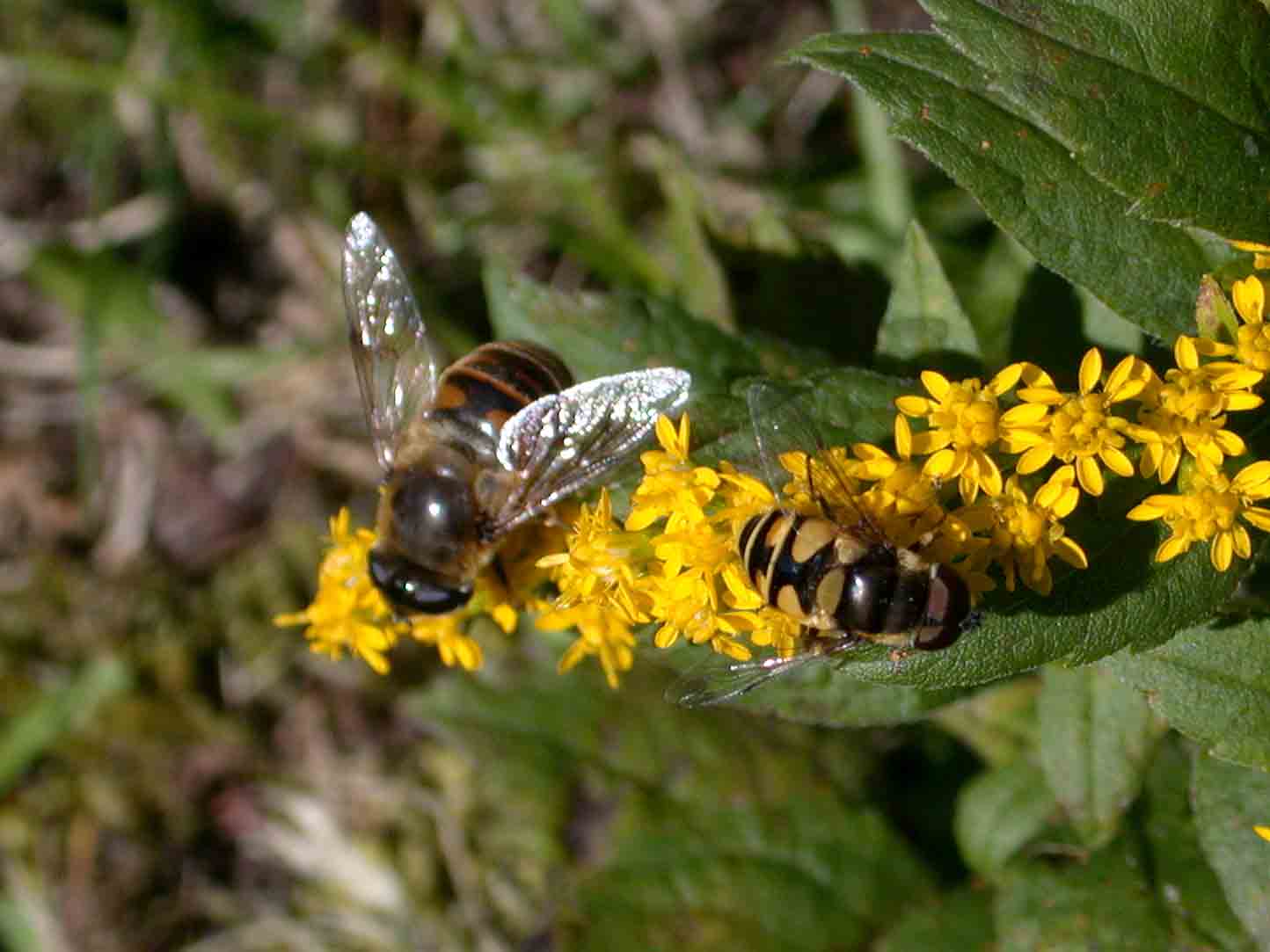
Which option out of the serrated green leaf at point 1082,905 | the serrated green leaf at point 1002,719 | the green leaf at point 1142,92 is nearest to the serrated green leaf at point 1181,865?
the serrated green leaf at point 1082,905

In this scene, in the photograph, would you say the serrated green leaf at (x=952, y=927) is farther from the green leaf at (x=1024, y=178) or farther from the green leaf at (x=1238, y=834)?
the green leaf at (x=1024, y=178)

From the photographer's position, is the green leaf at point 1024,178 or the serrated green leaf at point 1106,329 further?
the serrated green leaf at point 1106,329

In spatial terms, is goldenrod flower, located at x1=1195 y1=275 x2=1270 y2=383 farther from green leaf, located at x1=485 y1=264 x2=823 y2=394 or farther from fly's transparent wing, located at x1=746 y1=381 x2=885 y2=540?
green leaf, located at x1=485 y1=264 x2=823 y2=394

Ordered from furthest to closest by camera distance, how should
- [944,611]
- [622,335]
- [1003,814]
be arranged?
[1003,814]
[622,335]
[944,611]

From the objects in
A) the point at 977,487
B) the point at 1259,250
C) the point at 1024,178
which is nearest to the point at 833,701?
the point at 977,487

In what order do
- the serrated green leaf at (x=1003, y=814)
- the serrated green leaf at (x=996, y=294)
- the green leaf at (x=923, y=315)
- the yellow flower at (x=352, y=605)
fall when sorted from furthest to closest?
the serrated green leaf at (x=996, y=294) → the serrated green leaf at (x=1003, y=814) → the yellow flower at (x=352, y=605) → the green leaf at (x=923, y=315)

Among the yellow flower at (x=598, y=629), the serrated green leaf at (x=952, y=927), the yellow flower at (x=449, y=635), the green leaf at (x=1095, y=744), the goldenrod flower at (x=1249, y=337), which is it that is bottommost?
the serrated green leaf at (x=952, y=927)

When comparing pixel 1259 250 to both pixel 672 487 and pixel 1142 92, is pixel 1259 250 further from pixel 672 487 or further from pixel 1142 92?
pixel 672 487
